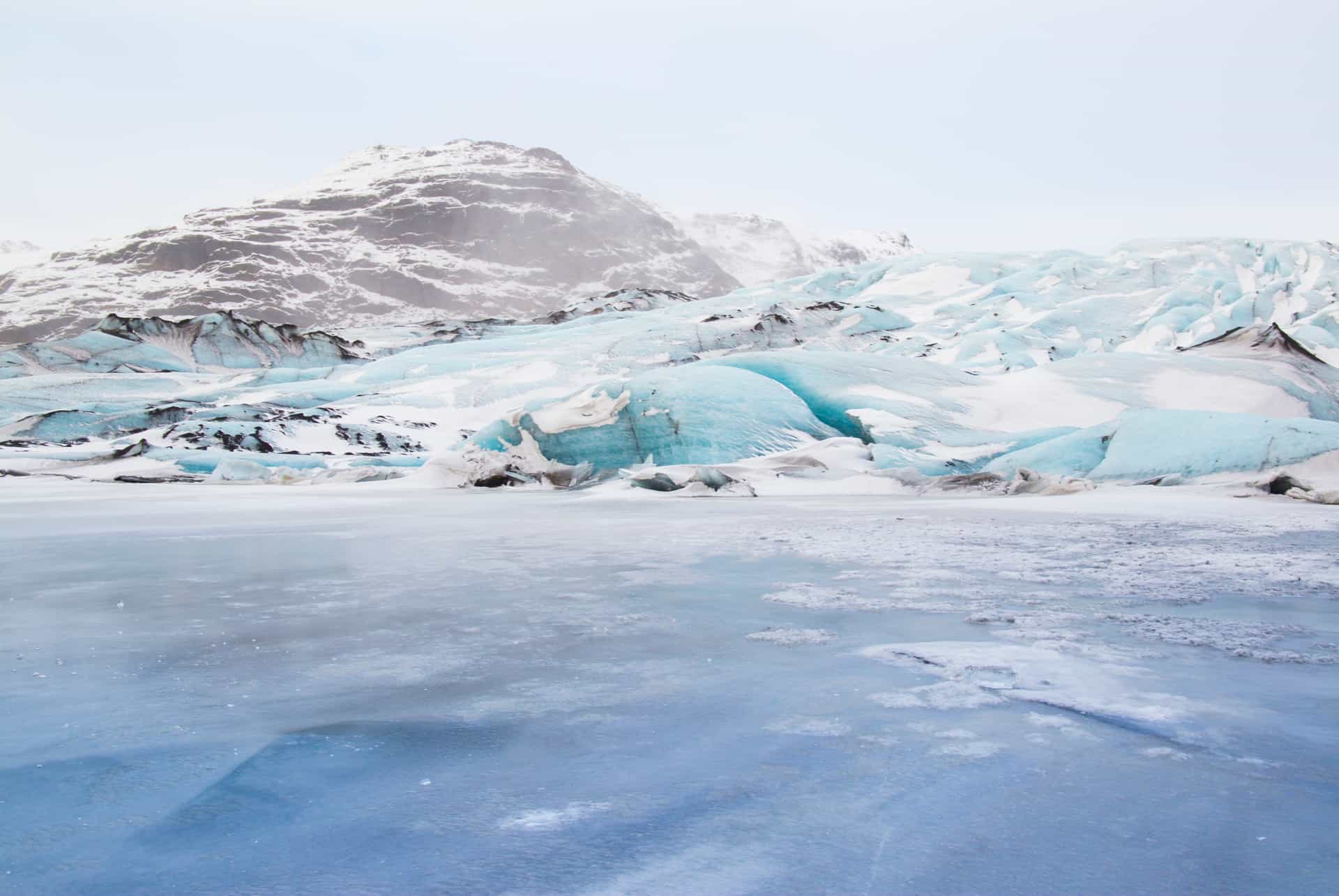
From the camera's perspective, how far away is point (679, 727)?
1896 millimetres

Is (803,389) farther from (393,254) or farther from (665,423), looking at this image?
(393,254)

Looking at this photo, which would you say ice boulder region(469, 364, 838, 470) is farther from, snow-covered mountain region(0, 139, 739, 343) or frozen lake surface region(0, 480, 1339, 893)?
snow-covered mountain region(0, 139, 739, 343)

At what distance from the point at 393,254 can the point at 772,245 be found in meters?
43.2

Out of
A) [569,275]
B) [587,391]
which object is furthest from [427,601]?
[569,275]

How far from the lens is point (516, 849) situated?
135 centimetres

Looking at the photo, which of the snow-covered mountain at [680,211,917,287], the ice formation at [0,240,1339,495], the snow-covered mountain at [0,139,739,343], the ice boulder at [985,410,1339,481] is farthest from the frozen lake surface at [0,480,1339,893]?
→ the snow-covered mountain at [680,211,917,287]

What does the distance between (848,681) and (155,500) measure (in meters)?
8.28

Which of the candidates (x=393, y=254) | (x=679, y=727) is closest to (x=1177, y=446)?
(x=679, y=727)

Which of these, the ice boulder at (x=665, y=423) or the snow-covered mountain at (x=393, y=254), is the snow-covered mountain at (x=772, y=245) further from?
the ice boulder at (x=665, y=423)

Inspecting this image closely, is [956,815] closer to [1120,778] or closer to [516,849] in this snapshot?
[1120,778]

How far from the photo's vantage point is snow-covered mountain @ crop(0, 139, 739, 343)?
2530 inches

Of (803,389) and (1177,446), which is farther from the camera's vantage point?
(803,389)

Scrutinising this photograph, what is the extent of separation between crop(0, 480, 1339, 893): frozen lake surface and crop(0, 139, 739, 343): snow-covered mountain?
208ft

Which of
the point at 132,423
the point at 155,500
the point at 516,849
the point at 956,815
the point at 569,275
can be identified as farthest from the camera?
the point at 569,275
